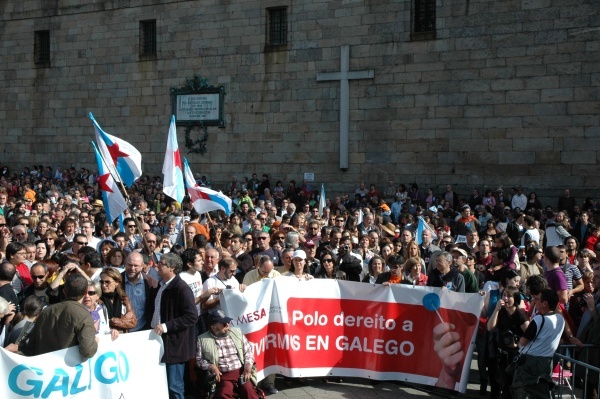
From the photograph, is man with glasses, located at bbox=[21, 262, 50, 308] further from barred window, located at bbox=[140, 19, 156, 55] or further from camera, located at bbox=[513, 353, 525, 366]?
barred window, located at bbox=[140, 19, 156, 55]

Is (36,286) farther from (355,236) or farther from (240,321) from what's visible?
(355,236)

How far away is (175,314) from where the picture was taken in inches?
304

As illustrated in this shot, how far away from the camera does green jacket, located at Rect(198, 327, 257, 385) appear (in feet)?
25.4

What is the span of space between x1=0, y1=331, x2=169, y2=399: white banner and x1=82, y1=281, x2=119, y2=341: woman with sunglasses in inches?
8.6

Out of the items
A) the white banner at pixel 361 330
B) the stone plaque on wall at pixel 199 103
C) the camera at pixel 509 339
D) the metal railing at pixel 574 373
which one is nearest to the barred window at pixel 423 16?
the stone plaque on wall at pixel 199 103

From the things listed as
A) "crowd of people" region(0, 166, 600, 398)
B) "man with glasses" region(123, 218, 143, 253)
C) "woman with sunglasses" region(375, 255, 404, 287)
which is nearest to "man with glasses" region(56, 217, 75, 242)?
"crowd of people" region(0, 166, 600, 398)

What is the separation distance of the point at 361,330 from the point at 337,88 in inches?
594

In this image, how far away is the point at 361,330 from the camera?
8.92 metres

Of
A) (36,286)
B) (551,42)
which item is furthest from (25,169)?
(36,286)

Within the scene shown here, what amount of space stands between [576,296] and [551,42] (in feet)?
42.5

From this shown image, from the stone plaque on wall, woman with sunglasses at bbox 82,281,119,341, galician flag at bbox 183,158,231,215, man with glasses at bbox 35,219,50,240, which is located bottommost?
woman with sunglasses at bbox 82,281,119,341

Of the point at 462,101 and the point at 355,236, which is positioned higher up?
the point at 462,101

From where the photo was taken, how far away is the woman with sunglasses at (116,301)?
299 inches

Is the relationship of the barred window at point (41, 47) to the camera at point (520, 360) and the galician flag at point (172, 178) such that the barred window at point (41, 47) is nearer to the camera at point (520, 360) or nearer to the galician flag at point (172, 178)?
the galician flag at point (172, 178)
